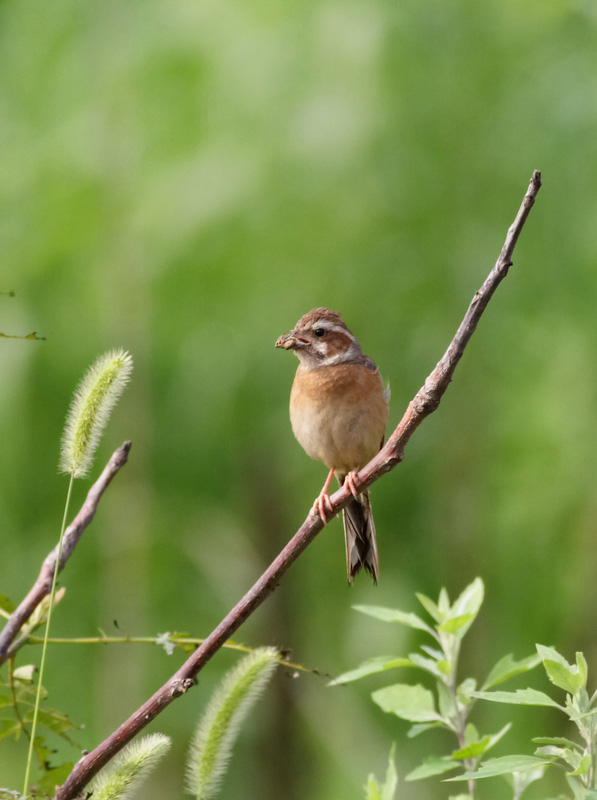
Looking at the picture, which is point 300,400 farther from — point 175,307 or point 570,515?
point 570,515

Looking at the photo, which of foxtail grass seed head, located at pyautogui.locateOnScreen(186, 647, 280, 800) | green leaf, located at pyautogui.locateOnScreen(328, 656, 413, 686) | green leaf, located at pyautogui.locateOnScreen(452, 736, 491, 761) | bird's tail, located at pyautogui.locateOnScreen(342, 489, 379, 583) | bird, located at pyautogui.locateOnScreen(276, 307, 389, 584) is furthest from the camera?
bird, located at pyautogui.locateOnScreen(276, 307, 389, 584)

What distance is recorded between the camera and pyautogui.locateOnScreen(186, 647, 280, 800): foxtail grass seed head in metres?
1.32

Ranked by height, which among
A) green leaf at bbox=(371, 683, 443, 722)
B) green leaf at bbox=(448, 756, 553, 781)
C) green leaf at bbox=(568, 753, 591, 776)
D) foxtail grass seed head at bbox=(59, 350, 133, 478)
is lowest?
green leaf at bbox=(371, 683, 443, 722)

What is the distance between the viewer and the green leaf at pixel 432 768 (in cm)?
151

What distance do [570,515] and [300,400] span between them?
1.83m

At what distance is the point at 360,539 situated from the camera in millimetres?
2793

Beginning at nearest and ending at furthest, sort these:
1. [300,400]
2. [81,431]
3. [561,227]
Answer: [81,431], [300,400], [561,227]

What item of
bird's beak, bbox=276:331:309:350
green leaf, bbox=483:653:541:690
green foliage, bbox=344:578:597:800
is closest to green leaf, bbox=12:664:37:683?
green foliage, bbox=344:578:597:800

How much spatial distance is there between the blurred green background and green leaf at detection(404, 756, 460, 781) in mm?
2584

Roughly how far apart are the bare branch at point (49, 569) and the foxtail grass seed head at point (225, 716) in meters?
0.28

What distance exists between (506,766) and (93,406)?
754mm

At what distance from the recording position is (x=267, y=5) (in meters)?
4.30

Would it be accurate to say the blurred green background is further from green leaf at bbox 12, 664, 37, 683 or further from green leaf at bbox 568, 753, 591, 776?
green leaf at bbox 568, 753, 591, 776

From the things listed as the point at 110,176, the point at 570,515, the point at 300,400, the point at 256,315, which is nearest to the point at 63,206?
the point at 110,176
